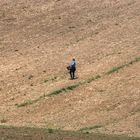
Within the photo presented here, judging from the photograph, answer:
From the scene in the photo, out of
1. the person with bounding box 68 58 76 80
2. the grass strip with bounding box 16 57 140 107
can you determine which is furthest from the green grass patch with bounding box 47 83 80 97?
the person with bounding box 68 58 76 80

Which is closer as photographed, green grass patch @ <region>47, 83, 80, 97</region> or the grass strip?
the grass strip

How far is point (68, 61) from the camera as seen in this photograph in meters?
56.9

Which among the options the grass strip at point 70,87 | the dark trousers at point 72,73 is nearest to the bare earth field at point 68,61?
the grass strip at point 70,87

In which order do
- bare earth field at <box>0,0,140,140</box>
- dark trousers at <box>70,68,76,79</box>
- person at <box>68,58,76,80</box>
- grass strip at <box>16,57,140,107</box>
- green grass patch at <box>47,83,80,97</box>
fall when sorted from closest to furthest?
1. bare earth field at <box>0,0,140,140</box>
2. grass strip at <box>16,57,140,107</box>
3. green grass patch at <box>47,83,80,97</box>
4. person at <box>68,58,76,80</box>
5. dark trousers at <box>70,68,76,79</box>

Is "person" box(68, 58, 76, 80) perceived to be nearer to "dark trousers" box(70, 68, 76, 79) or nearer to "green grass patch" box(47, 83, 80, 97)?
"dark trousers" box(70, 68, 76, 79)

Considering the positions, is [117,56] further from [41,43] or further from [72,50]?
[41,43]

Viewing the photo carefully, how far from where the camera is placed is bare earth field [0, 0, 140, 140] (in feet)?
136

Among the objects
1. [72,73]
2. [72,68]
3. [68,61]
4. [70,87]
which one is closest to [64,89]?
[70,87]

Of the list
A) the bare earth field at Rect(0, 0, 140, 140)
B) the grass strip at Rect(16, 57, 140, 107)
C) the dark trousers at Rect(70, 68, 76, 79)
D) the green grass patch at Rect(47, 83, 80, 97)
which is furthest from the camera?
the dark trousers at Rect(70, 68, 76, 79)

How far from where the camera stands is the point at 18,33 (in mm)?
68000

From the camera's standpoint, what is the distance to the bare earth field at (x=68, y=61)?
41594mm

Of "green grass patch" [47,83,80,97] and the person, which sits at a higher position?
the person

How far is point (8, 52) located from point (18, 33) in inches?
231

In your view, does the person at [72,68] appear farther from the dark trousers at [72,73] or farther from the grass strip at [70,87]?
the grass strip at [70,87]
